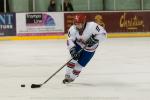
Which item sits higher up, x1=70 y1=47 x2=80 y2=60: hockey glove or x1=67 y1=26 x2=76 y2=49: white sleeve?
x1=67 y1=26 x2=76 y2=49: white sleeve

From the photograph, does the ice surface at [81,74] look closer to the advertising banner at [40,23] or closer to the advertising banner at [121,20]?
the advertising banner at [40,23]

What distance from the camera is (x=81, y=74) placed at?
788 cm

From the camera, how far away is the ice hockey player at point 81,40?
21.5 feet

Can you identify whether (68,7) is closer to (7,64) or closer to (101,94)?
(7,64)

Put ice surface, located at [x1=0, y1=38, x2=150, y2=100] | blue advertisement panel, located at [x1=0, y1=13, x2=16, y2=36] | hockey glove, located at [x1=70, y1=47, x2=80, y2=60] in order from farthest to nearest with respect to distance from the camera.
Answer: blue advertisement panel, located at [x1=0, y1=13, x2=16, y2=36] → hockey glove, located at [x1=70, y1=47, x2=80, y2=60] → ice surface, located at [x1=0, y1=38, x2=150, y2=100]

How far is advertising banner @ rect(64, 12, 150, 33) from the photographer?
15.5m

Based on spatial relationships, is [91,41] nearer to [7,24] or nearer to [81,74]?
[81,74]

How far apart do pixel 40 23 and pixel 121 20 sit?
228 cm

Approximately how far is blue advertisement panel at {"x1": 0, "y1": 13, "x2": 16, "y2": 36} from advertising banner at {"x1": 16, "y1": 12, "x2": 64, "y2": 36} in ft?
0.44

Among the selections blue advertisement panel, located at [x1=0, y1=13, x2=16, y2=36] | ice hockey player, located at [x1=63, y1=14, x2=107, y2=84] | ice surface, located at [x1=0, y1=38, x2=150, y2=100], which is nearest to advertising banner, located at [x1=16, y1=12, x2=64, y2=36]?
blue advertisement panel, located at [x1=0, y1=13, x2=16, y2=36]

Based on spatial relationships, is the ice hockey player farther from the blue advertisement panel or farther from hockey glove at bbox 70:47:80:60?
the blue advertisement panel

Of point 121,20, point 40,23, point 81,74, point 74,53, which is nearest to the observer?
point 74,53

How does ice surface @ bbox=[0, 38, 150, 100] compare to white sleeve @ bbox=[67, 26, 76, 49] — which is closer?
ice surface @ bbox=[0, 38, 150, 100]

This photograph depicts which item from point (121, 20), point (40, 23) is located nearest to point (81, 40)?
point (40, 23)
